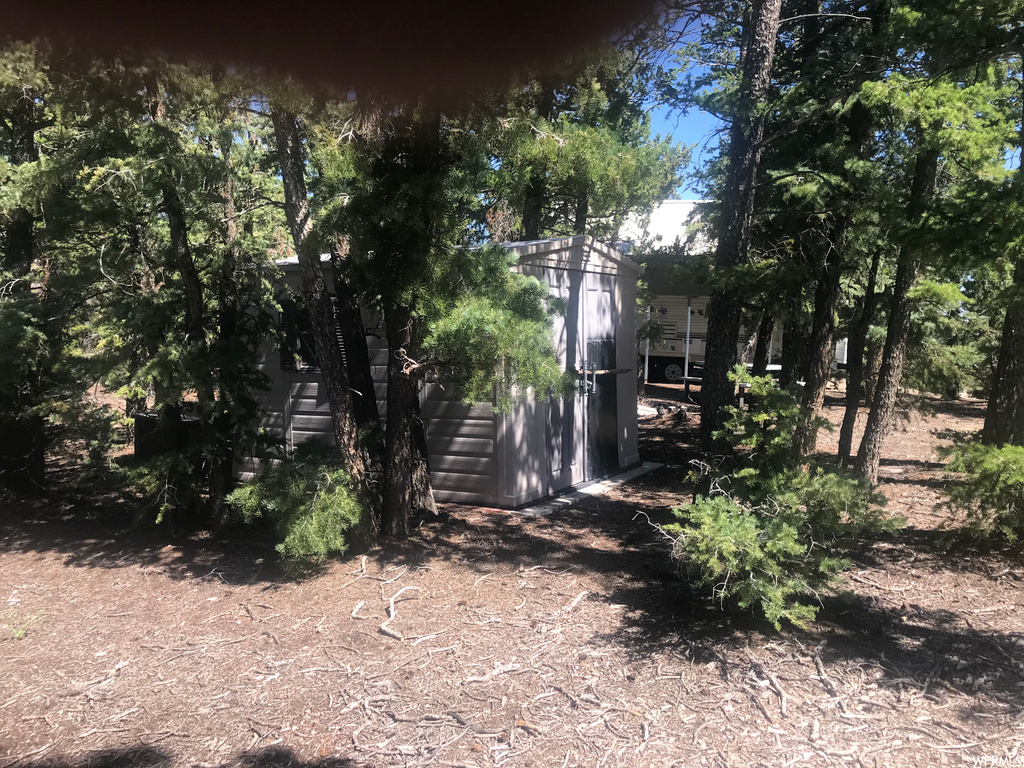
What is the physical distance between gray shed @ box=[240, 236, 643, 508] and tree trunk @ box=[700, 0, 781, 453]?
189 centimetres

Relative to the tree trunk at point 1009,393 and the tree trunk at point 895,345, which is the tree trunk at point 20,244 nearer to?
the tree trunk at point 895,345

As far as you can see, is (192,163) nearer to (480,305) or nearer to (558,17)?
(480,305)

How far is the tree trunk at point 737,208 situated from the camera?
223 inches

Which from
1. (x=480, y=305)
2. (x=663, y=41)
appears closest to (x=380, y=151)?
(x=480, y=305)

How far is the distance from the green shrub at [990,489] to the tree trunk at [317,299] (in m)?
4.82

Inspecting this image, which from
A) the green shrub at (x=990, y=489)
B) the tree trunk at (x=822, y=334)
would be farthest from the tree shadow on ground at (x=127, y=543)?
the tree trunk at (x=822, y=334)

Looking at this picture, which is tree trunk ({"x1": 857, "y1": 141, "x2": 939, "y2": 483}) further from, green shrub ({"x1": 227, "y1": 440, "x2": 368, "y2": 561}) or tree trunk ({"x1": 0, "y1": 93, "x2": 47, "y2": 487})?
tree trunk ({"x1": 0, "y1": 93, "x2": 47, "y2": 487})

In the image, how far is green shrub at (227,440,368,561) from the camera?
5.03 metres

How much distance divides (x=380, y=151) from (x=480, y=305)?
1400mm

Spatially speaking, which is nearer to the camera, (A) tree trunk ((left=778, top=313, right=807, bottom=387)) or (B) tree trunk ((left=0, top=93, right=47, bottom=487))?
(B) tree trunk ((left=0, top=93, right=47, bottom=487))

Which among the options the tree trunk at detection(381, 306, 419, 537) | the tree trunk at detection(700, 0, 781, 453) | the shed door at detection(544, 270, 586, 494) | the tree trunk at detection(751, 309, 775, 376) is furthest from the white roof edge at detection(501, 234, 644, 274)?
the tree trunk at detection(751, 309, 775, 376)

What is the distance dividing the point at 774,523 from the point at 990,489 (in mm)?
2396

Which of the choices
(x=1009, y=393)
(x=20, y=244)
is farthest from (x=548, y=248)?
(x=20, y=244)

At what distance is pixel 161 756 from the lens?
3.18 m
